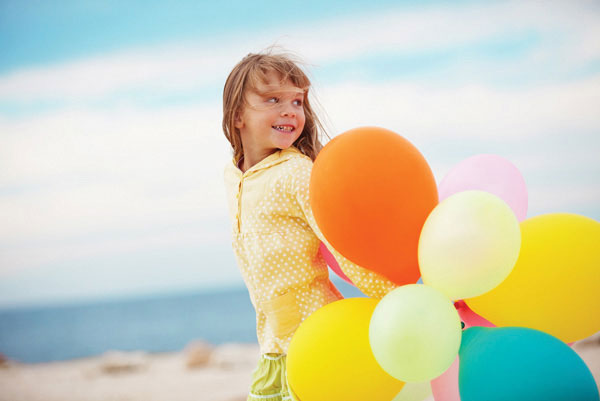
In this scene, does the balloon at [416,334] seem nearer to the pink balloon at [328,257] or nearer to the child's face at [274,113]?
the pink balloon at [328,257]

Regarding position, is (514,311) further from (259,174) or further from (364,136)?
(259,174)

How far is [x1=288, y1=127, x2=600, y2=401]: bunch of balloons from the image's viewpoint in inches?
43.1

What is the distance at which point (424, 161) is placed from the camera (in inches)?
50.1

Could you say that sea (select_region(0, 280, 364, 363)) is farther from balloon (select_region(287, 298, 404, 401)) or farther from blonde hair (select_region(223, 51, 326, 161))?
balloon (select_region(287, 298, 404, 401))

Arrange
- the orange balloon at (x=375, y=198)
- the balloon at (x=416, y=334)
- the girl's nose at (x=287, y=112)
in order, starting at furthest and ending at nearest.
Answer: the girl's nose at (x=287, y=112) → the orange balloon at (x=375, y=198) → the balloon at (x=416, y=334)

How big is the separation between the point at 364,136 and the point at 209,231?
1142 centimetres

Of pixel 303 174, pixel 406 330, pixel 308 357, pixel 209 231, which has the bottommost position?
pixel 209 231

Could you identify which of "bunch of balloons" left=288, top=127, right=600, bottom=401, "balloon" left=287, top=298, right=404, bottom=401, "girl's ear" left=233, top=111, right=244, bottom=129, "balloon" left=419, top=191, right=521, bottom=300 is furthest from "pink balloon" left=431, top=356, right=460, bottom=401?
"girl's ear" left=233, top=111, right=244, bottom=129

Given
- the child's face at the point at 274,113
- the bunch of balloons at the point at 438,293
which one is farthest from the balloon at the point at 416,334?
the child's face at the point at 274,113

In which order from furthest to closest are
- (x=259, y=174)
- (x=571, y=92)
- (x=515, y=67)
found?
(x=515, y=67) < (x=571, y=92) < (x=259, y=174)

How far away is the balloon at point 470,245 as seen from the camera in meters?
1.11

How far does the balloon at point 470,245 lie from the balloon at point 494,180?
37cm

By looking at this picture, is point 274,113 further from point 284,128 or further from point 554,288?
point 554,288

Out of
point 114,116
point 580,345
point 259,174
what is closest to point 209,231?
point 114,116
